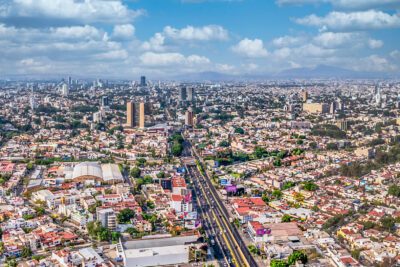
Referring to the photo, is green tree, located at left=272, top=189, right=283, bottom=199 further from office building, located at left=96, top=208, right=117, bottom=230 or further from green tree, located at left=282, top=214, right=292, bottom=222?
office building, located at left=96, top=208, right=117, bottom=230

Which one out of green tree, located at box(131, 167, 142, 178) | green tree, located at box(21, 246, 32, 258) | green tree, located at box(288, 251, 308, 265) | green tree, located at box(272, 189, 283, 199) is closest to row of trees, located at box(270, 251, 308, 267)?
green tree, located at box(288, 251, 308, 265)

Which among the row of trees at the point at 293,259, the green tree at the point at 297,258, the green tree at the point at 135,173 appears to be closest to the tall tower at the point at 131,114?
the green tree at the point at 135,173

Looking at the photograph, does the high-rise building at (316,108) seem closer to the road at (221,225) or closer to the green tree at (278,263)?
the road at (221,225)

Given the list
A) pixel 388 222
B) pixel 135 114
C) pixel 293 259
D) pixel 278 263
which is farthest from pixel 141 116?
pixel 278 263

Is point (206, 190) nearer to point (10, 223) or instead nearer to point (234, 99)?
point (10, 223)

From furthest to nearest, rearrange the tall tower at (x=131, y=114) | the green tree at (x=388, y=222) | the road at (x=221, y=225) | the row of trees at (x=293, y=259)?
1. the tall tower at (x=131, y=114)
2. the green tree at (x=388, y=222)
3. the road at (x=221, y=225)
4. the row of trees at (x=293, y=259)

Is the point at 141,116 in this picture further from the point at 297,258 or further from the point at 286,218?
the point at 297,258
